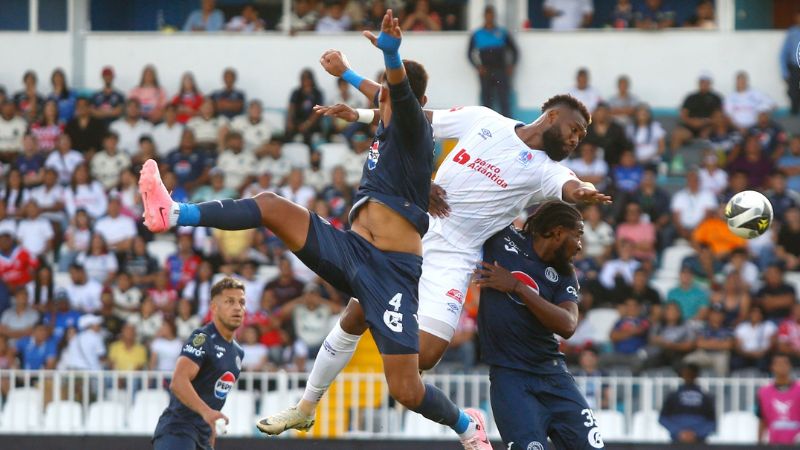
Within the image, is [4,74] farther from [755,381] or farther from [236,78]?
[755,381]

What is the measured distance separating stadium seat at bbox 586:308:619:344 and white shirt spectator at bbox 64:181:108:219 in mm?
6486

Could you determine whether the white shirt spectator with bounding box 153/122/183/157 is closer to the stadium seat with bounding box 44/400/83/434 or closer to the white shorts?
the stadium seat with bounding box 44/400/83/434

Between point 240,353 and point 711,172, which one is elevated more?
point 711,172

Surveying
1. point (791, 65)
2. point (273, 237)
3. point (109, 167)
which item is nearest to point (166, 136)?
point (109, 167)

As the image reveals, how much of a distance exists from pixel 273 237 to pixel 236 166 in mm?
1543

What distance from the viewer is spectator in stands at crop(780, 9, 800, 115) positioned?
70.1 ft

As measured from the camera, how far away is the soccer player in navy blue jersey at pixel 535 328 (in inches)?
413

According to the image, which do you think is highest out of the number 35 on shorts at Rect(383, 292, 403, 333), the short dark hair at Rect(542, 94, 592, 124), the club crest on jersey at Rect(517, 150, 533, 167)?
the short dark hair at Rect(542, 94, 592, 124)

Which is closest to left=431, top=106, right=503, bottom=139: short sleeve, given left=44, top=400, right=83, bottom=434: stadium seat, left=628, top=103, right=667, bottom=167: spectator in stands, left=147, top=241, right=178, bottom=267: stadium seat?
left=44, top=400, right=83, bottom=434: stadium seat

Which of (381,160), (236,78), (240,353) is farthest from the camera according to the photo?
(236,78)

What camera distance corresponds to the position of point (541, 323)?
1060 cm

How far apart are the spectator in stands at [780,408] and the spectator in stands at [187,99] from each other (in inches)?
362

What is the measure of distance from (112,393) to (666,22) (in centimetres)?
1050

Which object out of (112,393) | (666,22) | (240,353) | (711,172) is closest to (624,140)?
(711,172)
